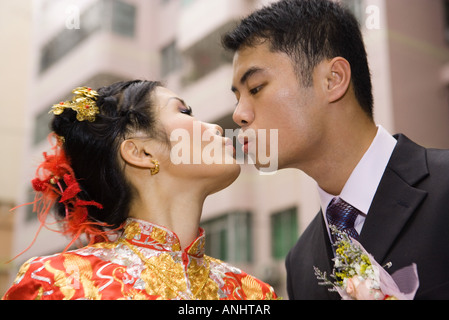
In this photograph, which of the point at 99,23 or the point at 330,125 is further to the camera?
the point at 99,23

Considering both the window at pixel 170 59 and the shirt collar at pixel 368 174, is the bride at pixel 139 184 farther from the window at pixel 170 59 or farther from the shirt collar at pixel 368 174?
the window at pixel 170 59

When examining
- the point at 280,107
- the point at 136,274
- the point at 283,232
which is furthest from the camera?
the point at 283,232

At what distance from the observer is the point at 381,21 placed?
455cm

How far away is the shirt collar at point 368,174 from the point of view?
1.73 m

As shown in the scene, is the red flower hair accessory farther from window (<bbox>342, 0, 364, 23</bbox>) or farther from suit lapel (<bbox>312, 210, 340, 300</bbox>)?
window (<bbox>342, 0, 364, 23</bbox>)

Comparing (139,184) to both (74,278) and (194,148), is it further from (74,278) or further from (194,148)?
(74,278)

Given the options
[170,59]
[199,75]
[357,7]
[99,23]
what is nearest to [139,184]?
[357,7]

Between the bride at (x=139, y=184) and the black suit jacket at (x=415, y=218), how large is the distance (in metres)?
0.42

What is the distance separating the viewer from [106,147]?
1779 mm

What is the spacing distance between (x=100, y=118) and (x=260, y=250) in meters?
4.42

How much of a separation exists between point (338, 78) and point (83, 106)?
33.0 inches

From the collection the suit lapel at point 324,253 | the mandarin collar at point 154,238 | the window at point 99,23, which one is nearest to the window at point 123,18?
the window at point 99,23

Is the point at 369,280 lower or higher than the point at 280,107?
lower
